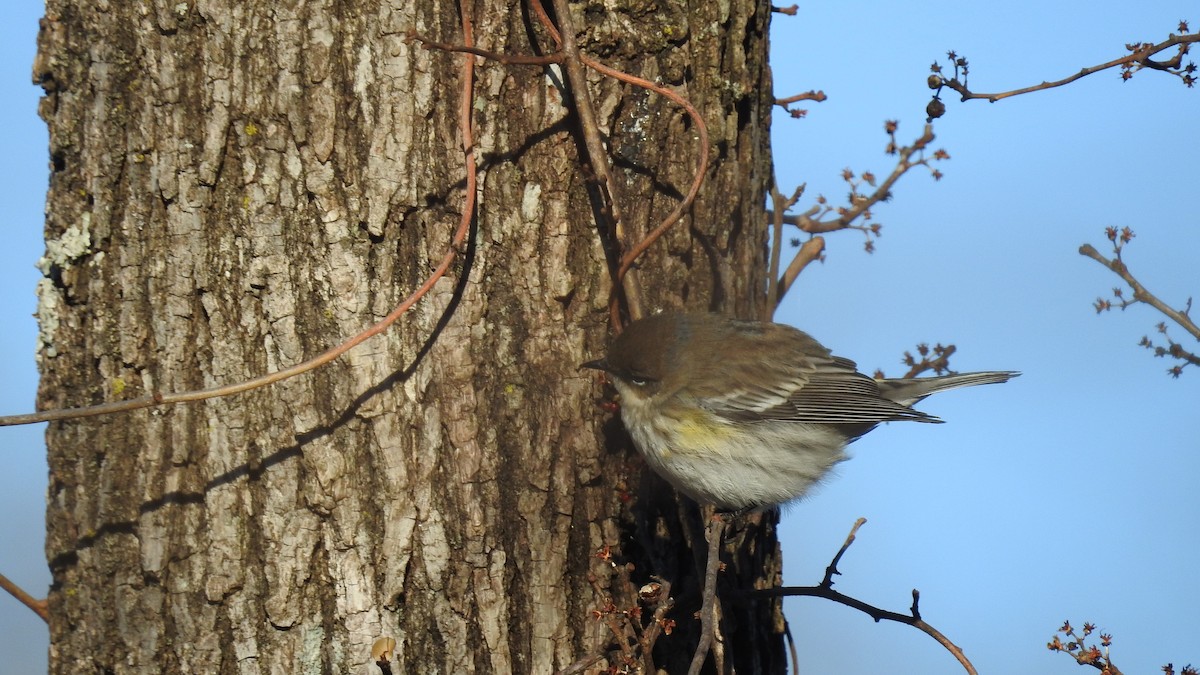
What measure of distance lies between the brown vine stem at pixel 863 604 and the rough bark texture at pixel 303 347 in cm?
64

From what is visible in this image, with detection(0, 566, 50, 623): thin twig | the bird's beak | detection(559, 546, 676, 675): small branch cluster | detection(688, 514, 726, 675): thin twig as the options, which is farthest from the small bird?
detection(0, 566, 50, 623): thin twig

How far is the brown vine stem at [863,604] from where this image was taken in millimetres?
2865

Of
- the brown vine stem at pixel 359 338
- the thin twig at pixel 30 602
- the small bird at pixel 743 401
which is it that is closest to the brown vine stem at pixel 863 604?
the small bird at pixel 743 401

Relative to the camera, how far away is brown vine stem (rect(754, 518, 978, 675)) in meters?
2.87

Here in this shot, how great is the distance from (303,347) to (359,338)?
0.18 metres

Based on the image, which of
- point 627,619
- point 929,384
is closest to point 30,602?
point 627,619

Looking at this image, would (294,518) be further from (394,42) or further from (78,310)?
(394,42)

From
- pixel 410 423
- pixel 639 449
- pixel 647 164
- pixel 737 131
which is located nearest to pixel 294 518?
pixel 410 423

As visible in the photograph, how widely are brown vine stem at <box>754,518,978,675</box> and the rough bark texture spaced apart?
0.64 m

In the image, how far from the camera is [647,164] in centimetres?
309

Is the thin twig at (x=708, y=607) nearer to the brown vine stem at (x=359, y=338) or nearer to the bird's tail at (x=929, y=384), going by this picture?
the brown vine stem at (x=359, y=338)

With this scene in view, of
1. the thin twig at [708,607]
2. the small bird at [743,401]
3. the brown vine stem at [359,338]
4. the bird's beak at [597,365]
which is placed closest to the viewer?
the thin twig at [708,607]

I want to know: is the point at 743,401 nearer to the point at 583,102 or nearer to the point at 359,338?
the point at 583,102

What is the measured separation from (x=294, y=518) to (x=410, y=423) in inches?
16.6
